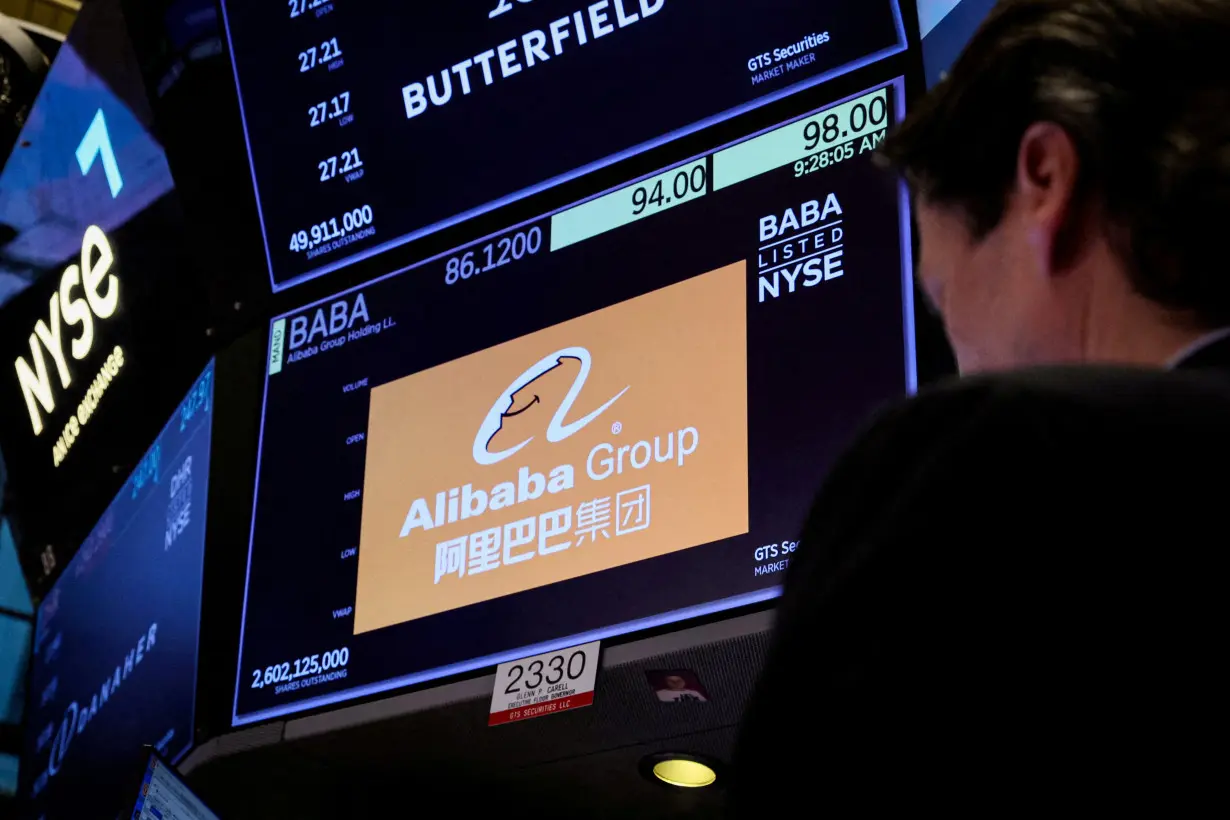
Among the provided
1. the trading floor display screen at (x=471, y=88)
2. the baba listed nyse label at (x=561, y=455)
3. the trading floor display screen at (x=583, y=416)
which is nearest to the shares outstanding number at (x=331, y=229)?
the trading floor display screen at (x=471, y=88)

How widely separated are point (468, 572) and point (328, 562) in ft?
1.05

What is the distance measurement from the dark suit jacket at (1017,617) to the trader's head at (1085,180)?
213 millimetres

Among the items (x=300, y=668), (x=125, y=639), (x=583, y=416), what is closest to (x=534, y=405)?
(x=583, y=416)

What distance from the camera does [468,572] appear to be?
2518 millimetres

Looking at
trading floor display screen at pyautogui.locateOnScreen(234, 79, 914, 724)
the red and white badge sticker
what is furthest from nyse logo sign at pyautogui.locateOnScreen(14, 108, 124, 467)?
the red and white badge sticker

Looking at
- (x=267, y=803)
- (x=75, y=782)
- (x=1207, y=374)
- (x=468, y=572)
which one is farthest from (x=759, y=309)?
(x=75, y=782)

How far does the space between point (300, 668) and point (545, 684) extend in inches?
21.7

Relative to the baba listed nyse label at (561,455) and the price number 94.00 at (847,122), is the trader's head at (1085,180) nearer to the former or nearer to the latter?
the baba listed nyse label at (561,455)

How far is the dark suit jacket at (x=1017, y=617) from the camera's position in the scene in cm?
62

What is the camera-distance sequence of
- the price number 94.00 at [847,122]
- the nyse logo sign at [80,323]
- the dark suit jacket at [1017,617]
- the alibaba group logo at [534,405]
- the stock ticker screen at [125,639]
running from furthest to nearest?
the nyse logo sign at [80,323]
the stock ticker screen at [125,639]
the alibaba group logo at [534,405]
the price number 94.00 at [847,122]
the dark suit jacket at [1017,617]

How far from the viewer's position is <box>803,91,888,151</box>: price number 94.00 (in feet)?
7.81

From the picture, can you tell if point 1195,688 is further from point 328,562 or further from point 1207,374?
point 328,562

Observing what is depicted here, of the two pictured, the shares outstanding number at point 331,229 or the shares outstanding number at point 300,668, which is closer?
the shares outstanding number at point 300,668

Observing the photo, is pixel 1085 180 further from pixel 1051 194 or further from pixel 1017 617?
pixel 1017 617
